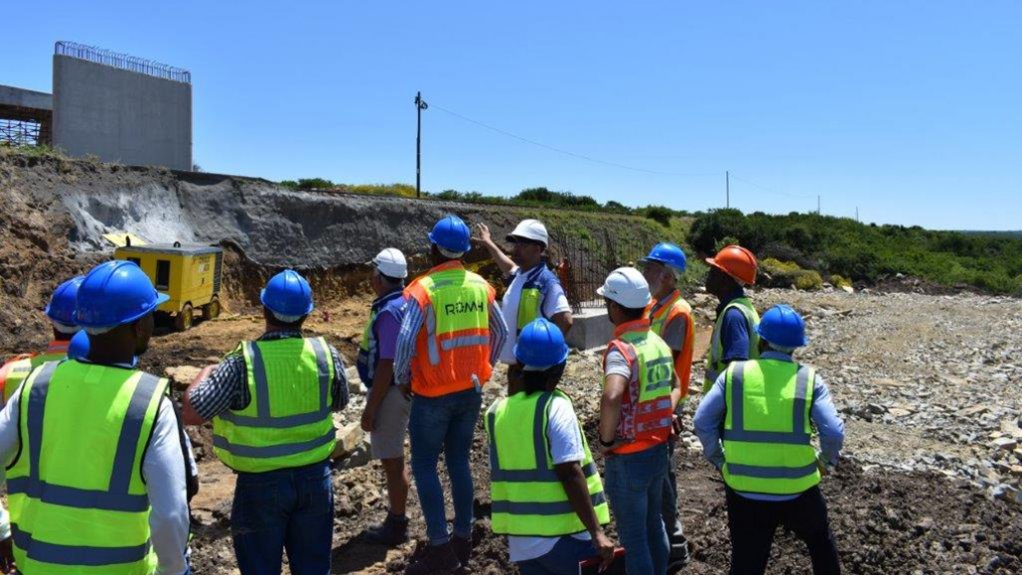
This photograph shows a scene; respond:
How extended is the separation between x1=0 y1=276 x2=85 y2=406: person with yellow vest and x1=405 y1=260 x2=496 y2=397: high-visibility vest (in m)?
1.65

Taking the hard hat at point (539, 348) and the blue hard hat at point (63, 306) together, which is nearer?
the hard hat at point (539, 348)

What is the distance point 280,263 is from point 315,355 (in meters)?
16.7

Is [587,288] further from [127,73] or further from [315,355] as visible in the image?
[315,355]

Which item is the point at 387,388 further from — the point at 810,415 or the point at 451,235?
the point at 810,415

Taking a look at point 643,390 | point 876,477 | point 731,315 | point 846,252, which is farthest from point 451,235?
point 846,252

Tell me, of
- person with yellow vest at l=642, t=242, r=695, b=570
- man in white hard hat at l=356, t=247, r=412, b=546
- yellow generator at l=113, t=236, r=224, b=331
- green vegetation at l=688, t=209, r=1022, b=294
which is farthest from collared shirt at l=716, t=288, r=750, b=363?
green vegetation at l=688, t=209, r=1022, b=294

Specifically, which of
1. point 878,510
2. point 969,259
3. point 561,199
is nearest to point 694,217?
point 561,199

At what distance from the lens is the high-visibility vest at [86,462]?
2.31 m

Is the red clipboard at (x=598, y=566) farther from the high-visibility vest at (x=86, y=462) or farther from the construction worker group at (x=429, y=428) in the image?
the high-visibility vest at (x=86, y=462)

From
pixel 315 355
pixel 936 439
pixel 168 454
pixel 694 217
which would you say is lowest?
pixel 936 439

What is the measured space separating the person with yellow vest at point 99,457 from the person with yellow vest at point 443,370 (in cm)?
→ 192

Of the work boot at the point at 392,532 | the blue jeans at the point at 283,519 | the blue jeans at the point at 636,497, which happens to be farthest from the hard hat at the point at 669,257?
the work boot at the point at 392,532

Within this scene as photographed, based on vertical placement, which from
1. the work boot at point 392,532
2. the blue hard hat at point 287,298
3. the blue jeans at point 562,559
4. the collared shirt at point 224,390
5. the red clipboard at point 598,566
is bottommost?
the work boot at point 392,532

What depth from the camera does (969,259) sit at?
4416cm
